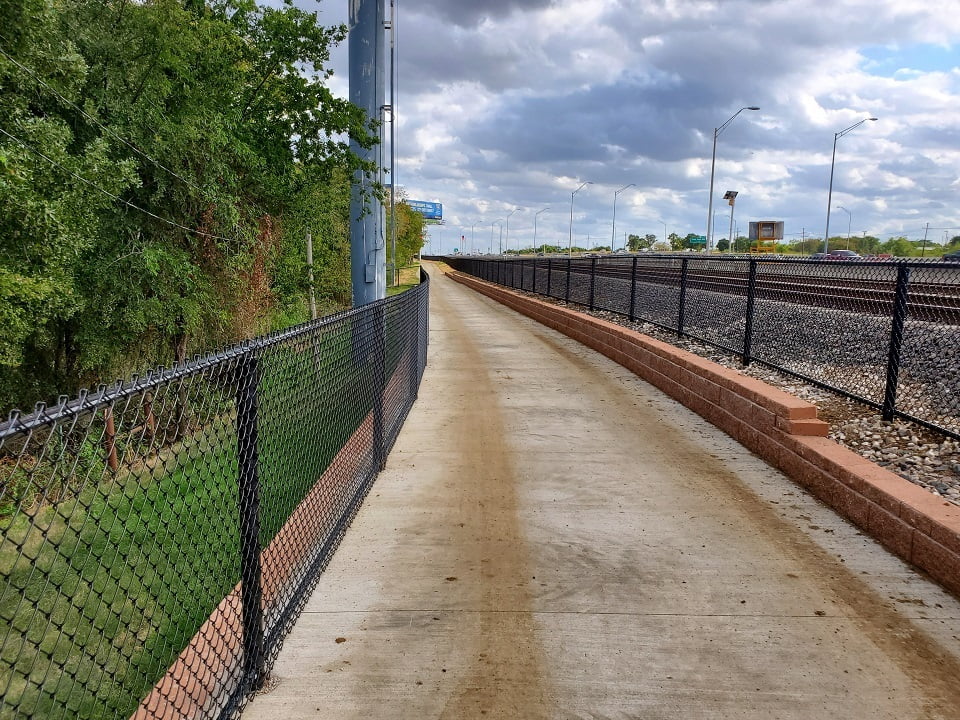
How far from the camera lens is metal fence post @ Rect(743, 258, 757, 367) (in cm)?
864

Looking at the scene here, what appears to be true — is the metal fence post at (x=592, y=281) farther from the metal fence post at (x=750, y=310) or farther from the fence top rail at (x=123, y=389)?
the fence top rail at (x=123, y=389)

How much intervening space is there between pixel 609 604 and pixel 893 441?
11.3 feet

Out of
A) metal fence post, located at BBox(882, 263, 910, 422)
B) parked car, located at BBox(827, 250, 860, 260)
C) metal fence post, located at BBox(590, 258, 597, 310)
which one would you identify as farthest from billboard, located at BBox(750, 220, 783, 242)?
metal fence post, located at BBox(882, 263, 910, 422)

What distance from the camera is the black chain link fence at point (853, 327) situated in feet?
20.2

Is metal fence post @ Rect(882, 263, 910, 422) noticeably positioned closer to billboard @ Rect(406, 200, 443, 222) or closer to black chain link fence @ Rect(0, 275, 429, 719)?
black chain link fence @ Rect(0, 275, 429, 719)

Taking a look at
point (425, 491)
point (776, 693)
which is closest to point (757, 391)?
point (425, 491)

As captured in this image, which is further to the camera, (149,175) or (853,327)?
(149,175)

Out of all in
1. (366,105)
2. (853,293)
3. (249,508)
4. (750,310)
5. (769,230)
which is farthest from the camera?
(769,230)

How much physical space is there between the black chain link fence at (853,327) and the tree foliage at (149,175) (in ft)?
21.8

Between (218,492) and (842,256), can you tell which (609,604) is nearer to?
(218,492)

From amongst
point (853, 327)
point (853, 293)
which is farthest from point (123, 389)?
point (853, 293)

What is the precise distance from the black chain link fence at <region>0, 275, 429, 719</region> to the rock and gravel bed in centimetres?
400

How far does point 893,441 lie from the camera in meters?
5.91

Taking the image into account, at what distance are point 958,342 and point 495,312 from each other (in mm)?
16794
